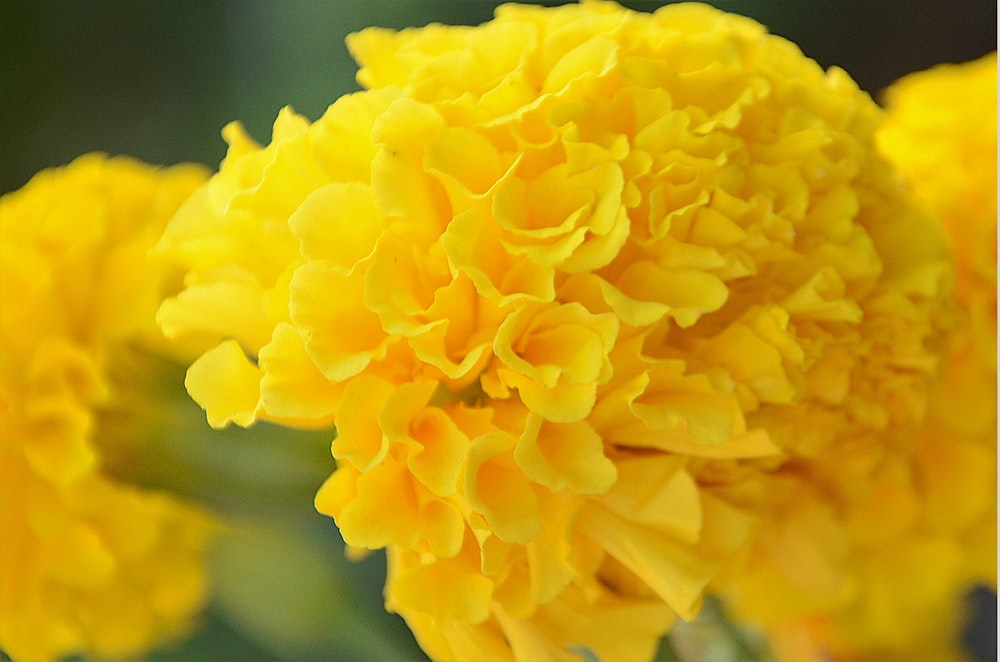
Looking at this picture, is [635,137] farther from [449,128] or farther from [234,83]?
[234,83]

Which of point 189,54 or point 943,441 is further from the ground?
point 189,54

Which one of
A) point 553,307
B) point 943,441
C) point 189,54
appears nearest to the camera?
point 553,307

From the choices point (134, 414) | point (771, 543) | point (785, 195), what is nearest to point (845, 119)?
point (785, 195)

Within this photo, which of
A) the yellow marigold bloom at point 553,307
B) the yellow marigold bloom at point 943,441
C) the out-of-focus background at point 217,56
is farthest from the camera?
the out-of-focus background at point 217,56

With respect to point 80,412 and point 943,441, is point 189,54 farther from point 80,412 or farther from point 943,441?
point 943,441

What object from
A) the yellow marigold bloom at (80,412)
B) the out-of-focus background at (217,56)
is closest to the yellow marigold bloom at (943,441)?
the out-of-focus background at (217,56)

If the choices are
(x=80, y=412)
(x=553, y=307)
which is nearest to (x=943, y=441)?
(x=553, y=307)

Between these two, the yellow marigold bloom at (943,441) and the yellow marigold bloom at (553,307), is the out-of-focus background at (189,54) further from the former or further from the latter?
the yellow marigold bloom at (553,307)
